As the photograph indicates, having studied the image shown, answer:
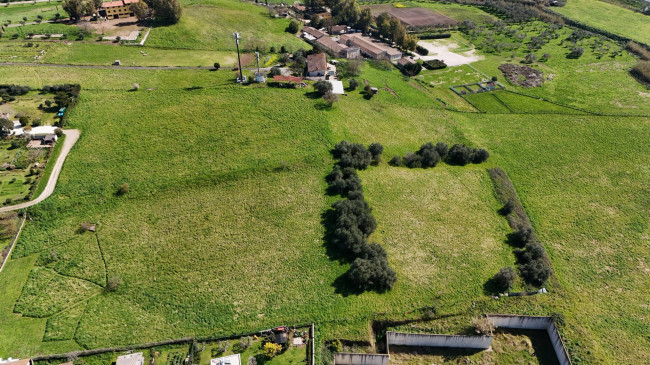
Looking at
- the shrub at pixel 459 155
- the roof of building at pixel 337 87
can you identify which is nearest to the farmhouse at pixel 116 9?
the roof of building at pixel 337 87

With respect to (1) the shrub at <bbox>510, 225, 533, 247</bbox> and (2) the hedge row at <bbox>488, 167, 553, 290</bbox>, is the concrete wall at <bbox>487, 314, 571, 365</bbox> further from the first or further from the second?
(1) the shrub at <bbox>510, 225, 533, 247</bbox>

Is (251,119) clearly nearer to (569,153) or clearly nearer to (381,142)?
(381,142)

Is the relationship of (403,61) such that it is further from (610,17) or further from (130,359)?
(610,17)

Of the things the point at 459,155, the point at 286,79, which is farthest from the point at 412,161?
the point at 286,79

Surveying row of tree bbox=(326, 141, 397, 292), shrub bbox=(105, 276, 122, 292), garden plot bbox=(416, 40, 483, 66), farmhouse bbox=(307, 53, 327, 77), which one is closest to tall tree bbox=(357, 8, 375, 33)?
garden plot bbox=(416, 40, 483, 66)

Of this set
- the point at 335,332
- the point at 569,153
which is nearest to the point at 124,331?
the point at 335,332
